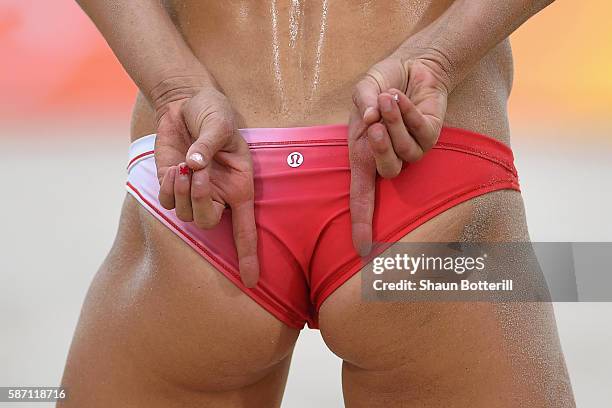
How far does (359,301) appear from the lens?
907 millimetres

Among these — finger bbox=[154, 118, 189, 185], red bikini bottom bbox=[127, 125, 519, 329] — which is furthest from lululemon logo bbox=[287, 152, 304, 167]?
finger bbox=[154, 118, 189, 185]

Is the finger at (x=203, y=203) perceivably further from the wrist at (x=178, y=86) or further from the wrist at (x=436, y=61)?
the wrist at (x=436, y=61)

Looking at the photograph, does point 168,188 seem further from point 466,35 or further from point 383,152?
point 466,35

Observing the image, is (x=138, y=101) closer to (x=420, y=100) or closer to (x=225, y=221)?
(x=225, y=221)

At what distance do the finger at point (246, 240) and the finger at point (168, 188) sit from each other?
0.08m

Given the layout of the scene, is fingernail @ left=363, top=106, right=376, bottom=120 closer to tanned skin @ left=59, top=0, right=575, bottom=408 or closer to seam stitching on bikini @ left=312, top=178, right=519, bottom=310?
tanned skin @ left=59, top=0, right=575, bottom=408

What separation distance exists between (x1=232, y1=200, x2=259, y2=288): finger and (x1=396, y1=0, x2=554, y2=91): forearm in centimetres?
22

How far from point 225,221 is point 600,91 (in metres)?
2.07

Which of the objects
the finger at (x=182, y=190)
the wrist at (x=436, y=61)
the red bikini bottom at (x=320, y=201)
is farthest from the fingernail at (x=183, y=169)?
the wrist at (x=436, y=61)

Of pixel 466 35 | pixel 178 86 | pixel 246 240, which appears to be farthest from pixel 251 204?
pixel 466 35

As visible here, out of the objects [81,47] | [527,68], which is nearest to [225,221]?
[527,68]

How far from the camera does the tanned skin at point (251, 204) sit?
90 centimetres

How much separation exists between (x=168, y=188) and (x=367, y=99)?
7.9 inches

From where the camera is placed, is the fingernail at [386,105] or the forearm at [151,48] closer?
the fingernail at [386,105]
